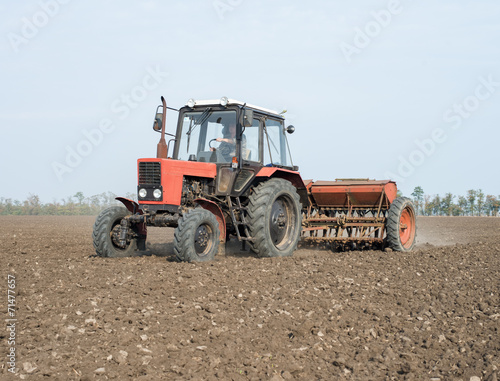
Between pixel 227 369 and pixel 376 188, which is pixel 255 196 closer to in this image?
pixel 376 188

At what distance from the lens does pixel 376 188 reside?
1014cm

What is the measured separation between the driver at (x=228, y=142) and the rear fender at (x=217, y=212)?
0.84 m

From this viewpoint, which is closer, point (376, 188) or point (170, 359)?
point (170, 359)

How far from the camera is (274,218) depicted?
8.81 metres

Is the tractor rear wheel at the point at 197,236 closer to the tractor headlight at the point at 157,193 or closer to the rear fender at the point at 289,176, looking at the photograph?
the tractor headlight at the point at 157,193

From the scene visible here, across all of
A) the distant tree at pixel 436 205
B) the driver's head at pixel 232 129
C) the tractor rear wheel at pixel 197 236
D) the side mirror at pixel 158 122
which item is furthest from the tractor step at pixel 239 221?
the distant tree at pixel 436 205

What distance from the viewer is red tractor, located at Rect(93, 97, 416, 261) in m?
7.79

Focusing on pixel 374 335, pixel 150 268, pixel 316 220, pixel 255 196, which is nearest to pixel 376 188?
pixel 316 220

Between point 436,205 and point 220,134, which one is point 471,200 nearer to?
point 436,205

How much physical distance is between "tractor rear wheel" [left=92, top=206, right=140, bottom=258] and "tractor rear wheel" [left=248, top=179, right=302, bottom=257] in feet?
6.73

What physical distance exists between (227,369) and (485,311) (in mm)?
2898

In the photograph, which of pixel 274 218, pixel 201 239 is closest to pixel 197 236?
pixel 201 239

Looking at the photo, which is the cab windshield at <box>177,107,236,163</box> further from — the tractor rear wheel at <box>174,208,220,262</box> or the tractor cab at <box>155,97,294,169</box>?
the tractor rear wheel at <box>174,208,220,262</box>

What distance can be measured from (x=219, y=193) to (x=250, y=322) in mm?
3786
